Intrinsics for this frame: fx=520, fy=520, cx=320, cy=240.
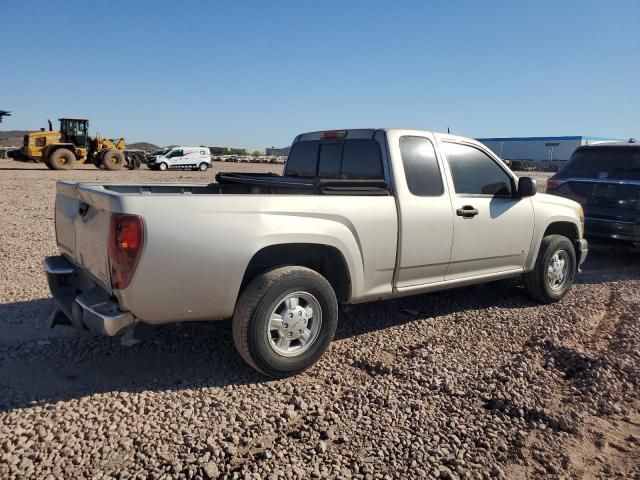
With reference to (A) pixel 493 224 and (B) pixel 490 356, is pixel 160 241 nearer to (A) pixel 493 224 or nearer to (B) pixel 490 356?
(B) pixel 490 356

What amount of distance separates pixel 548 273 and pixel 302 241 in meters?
3.43

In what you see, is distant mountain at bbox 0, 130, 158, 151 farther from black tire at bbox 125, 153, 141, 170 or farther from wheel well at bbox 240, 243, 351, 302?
wheel well at bbox 240, 243, 351, 302

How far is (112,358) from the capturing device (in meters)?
4.05

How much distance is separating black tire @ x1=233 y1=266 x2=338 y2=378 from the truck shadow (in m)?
0.23

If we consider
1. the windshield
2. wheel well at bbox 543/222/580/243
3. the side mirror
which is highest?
the windshield

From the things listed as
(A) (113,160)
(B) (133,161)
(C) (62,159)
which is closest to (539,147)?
(B) (133,161)

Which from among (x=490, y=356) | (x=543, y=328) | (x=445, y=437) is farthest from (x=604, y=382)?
(x=445, y=437)

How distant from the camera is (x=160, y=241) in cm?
316

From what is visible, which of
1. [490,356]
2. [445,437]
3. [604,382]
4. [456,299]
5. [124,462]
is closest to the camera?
[124,462]

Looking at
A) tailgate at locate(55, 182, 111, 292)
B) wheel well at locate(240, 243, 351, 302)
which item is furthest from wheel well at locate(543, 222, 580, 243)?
tailgate at locate(55, 182, 111, 292)

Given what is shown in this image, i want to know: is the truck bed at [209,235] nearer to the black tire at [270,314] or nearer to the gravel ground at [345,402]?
the black tire at [270,314]

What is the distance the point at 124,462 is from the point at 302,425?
103 centimetres

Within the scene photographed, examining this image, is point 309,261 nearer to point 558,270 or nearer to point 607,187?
point 558,270

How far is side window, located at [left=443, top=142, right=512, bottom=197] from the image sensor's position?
4.94 m
